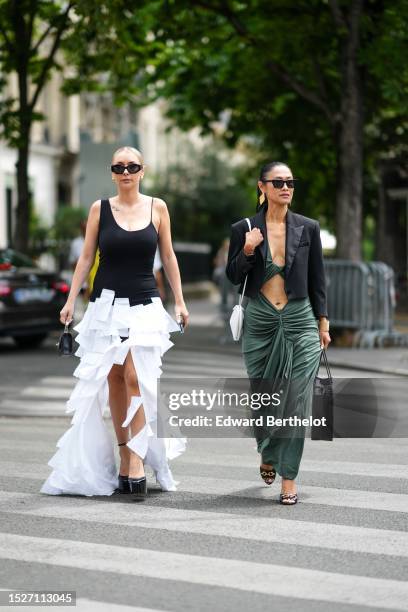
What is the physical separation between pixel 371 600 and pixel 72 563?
4.38 ft

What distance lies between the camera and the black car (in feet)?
56.4

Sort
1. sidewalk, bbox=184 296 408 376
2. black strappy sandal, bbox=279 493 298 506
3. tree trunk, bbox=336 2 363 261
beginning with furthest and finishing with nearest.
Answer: tree trunk, bbox=336 2 363 261 < sidewalk, bbox=184 296 408 376 < black strappy sandal, bbox=279 493 298 506

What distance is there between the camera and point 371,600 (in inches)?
196

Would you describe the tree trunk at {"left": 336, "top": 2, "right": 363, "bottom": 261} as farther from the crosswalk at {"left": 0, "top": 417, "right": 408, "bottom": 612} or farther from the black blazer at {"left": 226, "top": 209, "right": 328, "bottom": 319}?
the black blazer at {"left": 226, "top": 209, "right": 328, "bottom": 319}

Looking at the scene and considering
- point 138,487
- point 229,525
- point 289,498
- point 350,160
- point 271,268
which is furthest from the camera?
point 350,160

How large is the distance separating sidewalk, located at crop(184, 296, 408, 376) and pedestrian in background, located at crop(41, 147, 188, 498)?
7771 millimetres

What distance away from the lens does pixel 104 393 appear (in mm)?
7320

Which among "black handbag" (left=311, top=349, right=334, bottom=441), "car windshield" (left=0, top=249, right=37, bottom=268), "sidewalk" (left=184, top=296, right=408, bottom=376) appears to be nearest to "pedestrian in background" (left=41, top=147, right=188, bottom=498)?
"black handbag" (left=311, top=349, right=334, bottom=441)

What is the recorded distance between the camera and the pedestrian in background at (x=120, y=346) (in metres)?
7.20

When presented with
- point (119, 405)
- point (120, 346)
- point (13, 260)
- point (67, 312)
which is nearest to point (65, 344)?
point (67, 312)

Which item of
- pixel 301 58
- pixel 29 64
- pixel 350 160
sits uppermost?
pixel 29 64

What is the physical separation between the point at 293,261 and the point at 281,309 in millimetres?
268

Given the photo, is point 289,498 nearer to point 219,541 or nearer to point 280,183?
point 219,541

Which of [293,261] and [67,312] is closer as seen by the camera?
[293,261]
